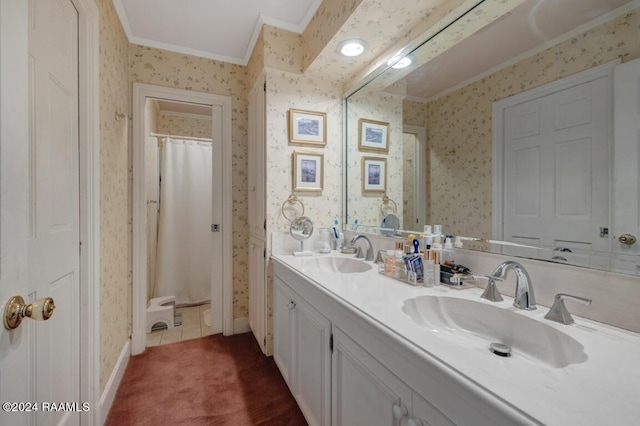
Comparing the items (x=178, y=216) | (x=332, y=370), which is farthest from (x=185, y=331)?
(x=332, y=370)

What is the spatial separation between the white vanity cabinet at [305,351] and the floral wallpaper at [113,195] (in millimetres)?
969

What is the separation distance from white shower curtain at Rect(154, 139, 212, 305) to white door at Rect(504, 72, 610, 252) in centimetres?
297

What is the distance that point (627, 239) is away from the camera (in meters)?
0.78

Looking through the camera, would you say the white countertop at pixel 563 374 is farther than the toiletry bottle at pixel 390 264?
No

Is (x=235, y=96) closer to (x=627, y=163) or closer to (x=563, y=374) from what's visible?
(x=627, y=163)

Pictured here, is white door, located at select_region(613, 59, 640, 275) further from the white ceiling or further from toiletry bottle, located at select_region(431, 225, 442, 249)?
the white ceiling

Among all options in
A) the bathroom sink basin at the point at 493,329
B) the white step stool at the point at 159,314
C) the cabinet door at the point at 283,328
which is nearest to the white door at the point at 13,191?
the bathroom sink basin at the point at 493,329

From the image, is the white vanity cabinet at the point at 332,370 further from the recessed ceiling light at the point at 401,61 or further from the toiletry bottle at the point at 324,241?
the recessed ceiling light at the point at 401,61

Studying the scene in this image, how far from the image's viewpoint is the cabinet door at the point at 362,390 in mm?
760

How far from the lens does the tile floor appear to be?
7.99 ft

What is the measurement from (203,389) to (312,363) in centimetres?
94

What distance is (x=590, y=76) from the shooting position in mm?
849

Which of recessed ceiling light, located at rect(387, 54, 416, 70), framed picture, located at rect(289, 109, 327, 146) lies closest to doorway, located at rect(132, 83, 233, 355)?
framed picture, located at rect(289, 109, 327, 146)

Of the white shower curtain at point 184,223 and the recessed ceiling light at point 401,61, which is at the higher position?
the recessed ceiling light at point 401,61
